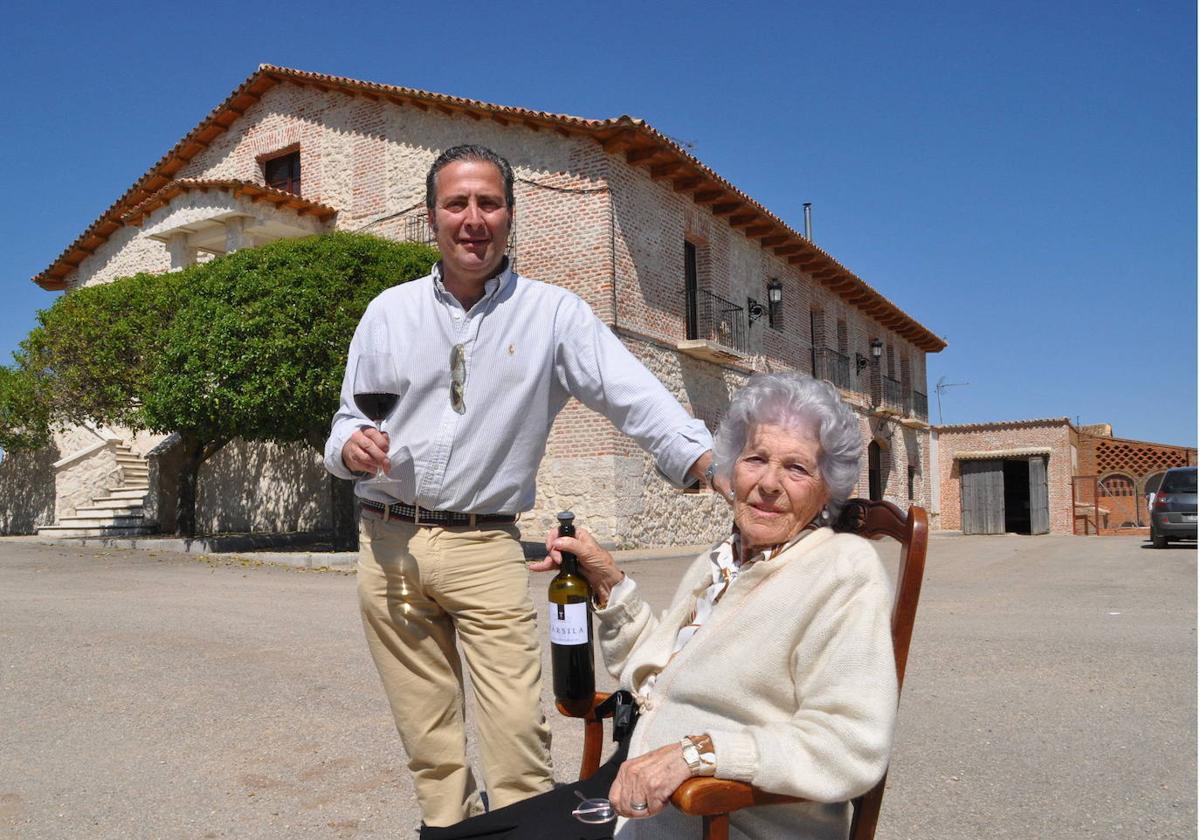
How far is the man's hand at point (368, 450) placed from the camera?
2049mm

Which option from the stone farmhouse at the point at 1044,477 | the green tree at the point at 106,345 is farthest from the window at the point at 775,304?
the green tree at the point at 106,345

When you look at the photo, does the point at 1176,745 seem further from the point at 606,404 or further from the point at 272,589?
the point at 272,589

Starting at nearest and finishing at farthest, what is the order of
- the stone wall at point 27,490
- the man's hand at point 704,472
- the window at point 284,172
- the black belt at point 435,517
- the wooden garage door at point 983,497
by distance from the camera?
the man's hand at point 704,472
the black belt at point 435,517
the window at point 284,172
the stone wall at point 27,490
the wooden garage door at point 983,497

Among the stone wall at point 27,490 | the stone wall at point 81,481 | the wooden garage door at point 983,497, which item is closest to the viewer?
the stone wall at point 81,481

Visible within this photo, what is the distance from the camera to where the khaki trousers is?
2.16 metres

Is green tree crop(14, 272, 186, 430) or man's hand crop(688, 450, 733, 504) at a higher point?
green tree crop(14, 272, 186, 430)

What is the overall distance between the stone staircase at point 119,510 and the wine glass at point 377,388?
55.9ft

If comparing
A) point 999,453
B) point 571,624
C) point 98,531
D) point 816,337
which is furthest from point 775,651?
point 999,453

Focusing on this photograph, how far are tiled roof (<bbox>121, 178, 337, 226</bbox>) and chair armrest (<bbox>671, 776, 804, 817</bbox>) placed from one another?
17338mm

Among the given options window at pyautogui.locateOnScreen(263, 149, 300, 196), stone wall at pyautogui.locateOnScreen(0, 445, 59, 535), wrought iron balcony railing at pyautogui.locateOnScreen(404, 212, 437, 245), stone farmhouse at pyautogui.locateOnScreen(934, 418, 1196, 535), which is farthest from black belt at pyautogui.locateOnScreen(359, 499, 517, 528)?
stone farmhouse at pyautogui.locateOnScreen(934, 418, 1196, 535)

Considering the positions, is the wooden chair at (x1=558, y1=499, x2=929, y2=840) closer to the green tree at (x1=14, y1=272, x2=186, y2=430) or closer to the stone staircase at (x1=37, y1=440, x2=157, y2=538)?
the green tree at (x1=14, y1=272, x2=186, y2=430)

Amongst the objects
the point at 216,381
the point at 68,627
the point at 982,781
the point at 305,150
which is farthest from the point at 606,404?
the point at 305,150

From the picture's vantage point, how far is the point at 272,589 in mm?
9422

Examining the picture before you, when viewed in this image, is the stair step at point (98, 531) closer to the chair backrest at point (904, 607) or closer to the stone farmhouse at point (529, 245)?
the stone farmhouse at point (529, 245)
